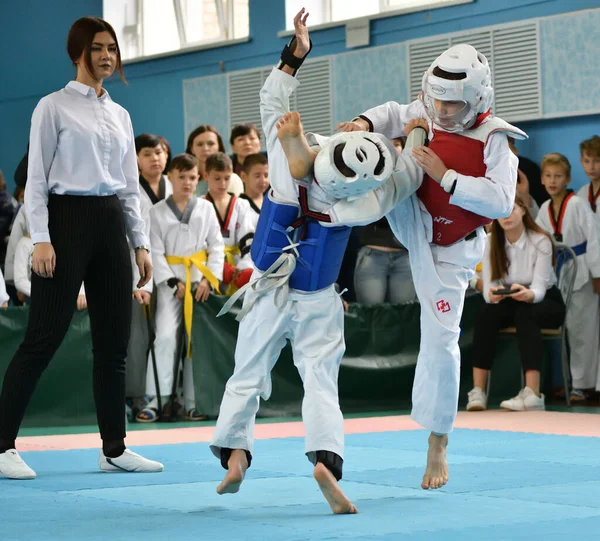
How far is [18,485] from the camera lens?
4.10 m

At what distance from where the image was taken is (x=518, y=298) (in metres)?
7.41

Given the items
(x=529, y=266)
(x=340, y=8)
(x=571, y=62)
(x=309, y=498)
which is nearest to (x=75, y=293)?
(x=309, y=498)

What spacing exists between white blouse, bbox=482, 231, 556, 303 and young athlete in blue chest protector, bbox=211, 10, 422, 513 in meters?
4.06

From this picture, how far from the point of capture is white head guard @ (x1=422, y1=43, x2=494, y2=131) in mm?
3549

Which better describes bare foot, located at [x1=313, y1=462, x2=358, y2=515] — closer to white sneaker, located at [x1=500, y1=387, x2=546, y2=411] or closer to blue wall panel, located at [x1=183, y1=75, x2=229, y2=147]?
white sneaker, located at [x1=500, y1=387, x2=546, y2=411]

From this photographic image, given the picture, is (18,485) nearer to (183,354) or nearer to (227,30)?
(183,354)

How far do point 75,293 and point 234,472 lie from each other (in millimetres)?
1180

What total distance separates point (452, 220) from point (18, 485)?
6.29ft

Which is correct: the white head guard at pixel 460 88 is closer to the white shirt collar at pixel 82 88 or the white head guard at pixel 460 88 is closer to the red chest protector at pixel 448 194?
the red chest protector at pixel 448 194

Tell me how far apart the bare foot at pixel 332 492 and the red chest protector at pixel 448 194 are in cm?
95

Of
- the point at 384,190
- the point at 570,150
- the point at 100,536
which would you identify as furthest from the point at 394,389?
the point at 100,536

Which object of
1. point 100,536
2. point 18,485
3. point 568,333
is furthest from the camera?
point 568,333

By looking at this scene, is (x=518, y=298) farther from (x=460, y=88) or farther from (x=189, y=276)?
(x=460, y=88)

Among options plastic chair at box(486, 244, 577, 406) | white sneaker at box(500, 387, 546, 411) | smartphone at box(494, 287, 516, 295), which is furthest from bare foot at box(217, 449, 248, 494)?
plastic chair at box(486, 244, 577, 406)
